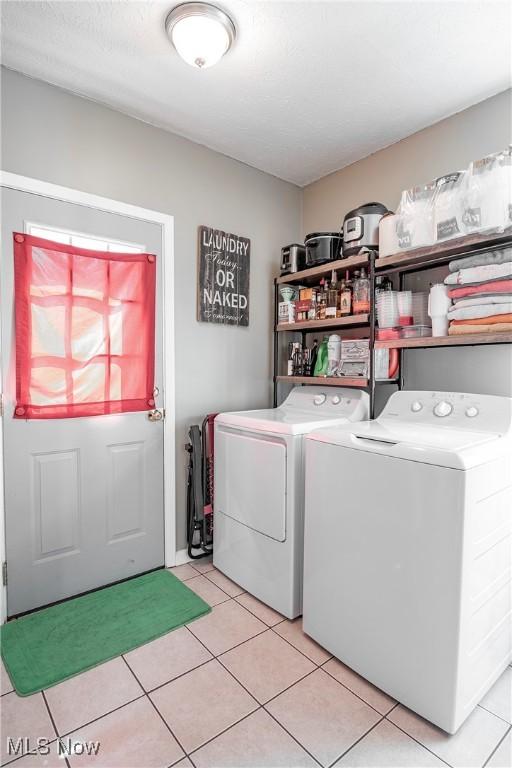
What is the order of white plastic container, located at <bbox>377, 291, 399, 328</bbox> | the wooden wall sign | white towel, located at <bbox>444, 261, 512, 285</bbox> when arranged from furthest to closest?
the wooden wall sign, white plastic container, located at <bbox>377, 291, 399, 328</bbox>, white towel, located at <bbox>444, 261, 512, 285</bbox>

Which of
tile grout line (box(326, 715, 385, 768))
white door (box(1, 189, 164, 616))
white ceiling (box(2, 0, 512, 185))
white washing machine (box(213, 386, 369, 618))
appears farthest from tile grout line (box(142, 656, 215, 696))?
white ceiling (box(2, 0, 512, 185))

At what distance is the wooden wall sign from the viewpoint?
2.50 meters

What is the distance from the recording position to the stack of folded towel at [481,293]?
166 cm

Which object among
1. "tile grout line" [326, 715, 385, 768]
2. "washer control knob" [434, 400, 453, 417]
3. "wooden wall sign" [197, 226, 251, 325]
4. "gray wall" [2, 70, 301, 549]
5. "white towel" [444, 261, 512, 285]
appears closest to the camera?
"tile grout line" [326, 715, 385, 768]

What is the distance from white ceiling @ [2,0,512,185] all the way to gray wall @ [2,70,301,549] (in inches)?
4.8

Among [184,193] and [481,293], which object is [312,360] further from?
[184,193]

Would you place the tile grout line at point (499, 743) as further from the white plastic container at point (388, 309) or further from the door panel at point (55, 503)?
the door panel at point (55, 503)

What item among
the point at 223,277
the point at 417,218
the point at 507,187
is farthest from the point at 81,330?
the point at 507,187

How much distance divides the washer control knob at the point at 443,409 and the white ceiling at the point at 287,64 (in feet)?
5.03

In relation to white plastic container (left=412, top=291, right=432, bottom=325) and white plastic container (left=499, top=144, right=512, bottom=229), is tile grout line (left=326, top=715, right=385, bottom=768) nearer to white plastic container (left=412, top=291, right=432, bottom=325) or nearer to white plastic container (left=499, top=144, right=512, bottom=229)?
white plastic container (left=412, top=291, right=432, bottom=325)

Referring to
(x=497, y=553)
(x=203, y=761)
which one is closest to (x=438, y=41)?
(x=497, y=553)

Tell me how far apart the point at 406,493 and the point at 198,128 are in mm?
2244

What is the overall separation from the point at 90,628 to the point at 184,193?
7.79ft

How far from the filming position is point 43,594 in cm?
201
